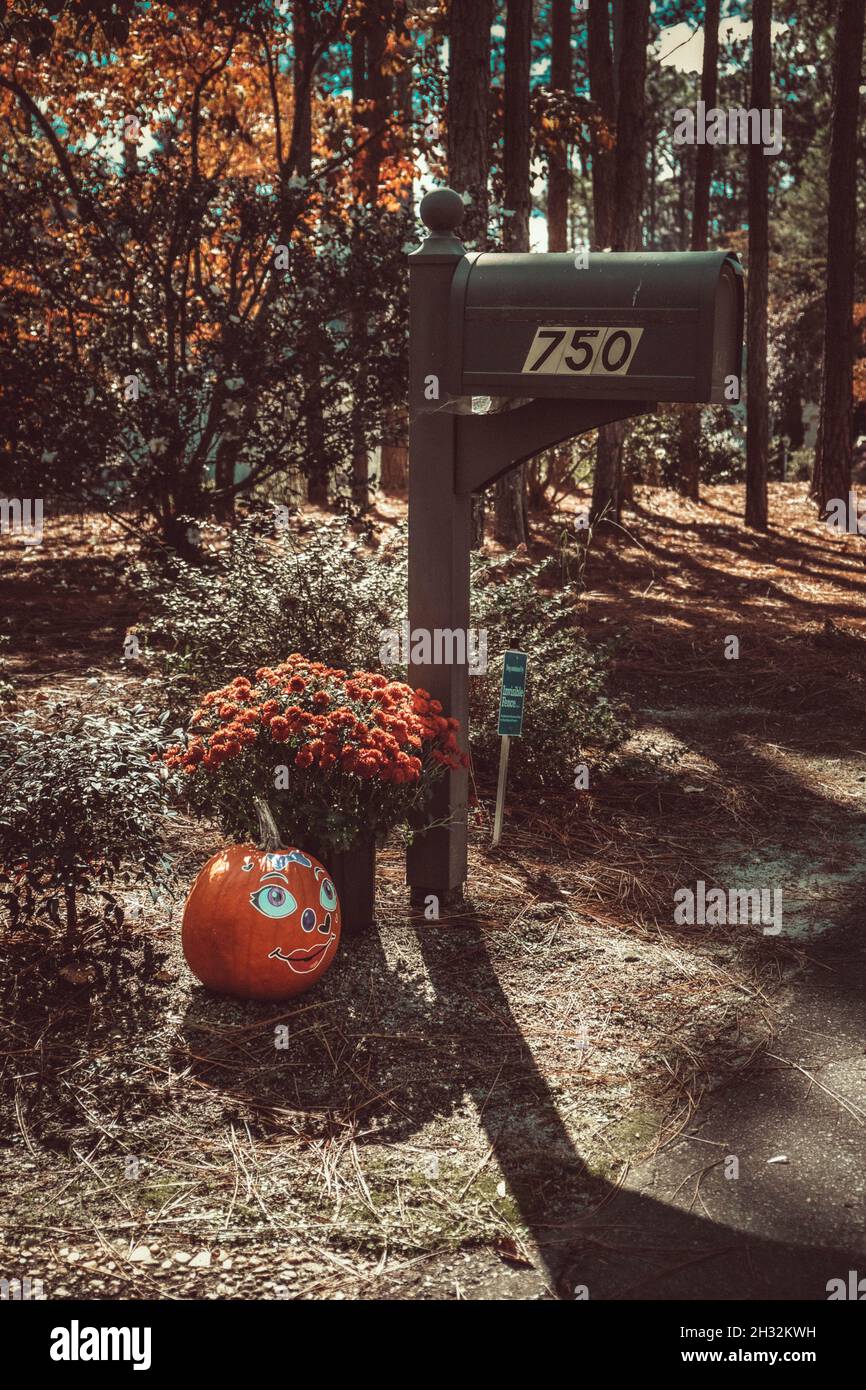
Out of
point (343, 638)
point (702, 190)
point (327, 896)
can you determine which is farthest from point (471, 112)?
point (702, 190)

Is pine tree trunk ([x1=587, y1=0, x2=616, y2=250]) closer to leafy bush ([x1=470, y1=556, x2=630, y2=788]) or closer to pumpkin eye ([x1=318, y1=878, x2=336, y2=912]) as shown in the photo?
leafy bush ([x1=470, y1=556, x2=630, y2=788])

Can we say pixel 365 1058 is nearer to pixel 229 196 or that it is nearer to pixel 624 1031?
pixel 624 1031

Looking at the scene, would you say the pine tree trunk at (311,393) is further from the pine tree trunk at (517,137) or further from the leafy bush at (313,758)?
the leafy bush at (313,758)

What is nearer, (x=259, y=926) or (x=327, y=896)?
(x=259, y=926)

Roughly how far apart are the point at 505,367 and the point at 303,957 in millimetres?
2063

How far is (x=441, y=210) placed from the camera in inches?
183

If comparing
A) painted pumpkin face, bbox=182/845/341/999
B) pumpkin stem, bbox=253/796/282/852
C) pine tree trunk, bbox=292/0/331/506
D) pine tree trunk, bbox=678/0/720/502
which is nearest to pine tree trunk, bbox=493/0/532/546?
pine tree trunk, bbox=292/0/331/506

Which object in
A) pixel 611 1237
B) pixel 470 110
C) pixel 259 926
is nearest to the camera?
pixel 611 1237

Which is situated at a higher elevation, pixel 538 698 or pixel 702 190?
pixel 702 190

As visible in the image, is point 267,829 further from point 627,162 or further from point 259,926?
point 627,162

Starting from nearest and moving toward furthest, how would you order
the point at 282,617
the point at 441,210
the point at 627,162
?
the point at 441,210 → the point at 282,617 → the point at 627,162

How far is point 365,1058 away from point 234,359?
737cm

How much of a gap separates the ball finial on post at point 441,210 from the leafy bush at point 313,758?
1.62 metres
